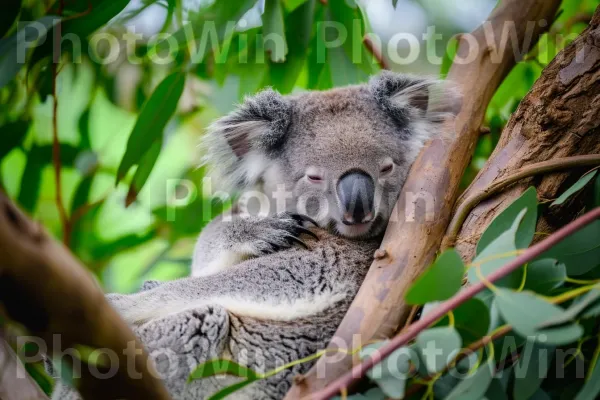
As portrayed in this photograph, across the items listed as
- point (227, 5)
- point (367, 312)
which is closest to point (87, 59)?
point (227, 5)

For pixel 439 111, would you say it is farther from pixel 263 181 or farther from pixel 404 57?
pixel 404 57

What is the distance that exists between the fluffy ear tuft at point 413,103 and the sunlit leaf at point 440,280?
122 cm

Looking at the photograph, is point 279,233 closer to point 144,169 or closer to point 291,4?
point 144,169

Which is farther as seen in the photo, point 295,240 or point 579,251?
point 295,240

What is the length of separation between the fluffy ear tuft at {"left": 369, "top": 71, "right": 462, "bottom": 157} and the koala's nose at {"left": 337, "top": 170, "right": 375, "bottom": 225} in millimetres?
369

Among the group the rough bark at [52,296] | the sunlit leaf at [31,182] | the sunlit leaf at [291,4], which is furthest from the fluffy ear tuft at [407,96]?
the sunlit leaf at [31,182]

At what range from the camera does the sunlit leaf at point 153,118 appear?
2.58m

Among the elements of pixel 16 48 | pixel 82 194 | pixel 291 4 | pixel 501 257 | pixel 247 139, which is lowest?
pixel 82 194

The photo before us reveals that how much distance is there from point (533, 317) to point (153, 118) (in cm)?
195

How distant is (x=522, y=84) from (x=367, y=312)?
7.32ft

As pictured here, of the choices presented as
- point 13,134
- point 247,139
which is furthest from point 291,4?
point 13,134

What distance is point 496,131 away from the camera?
11.0 ft

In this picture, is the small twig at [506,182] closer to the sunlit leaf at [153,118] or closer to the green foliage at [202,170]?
the green foliage at [202,170]

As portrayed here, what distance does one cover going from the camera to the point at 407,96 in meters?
2.65
